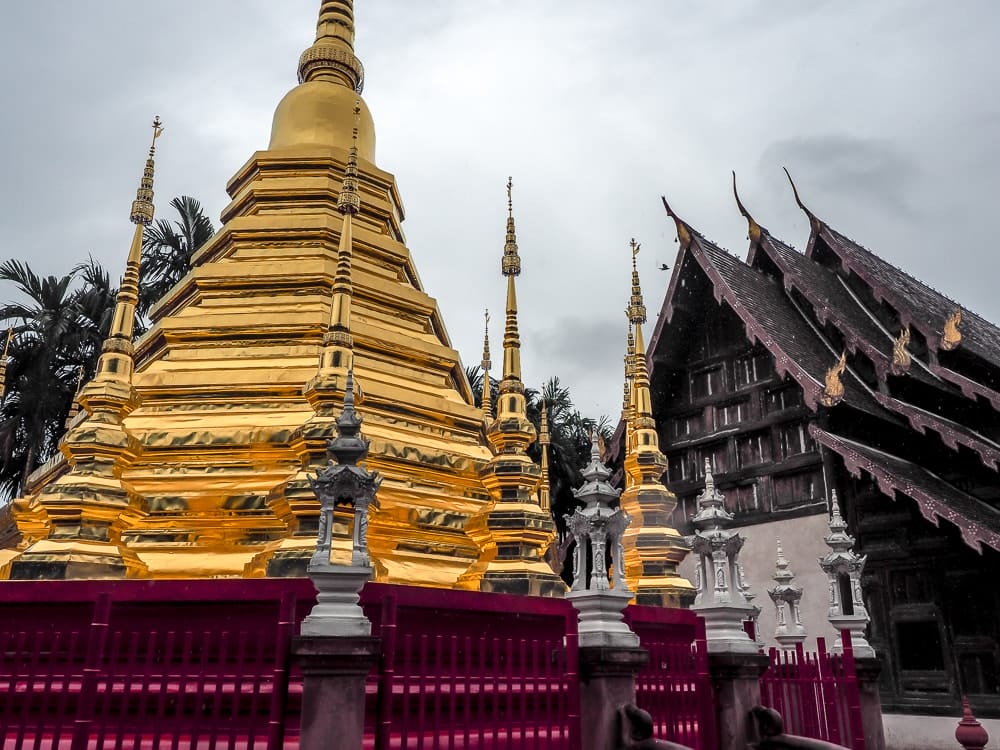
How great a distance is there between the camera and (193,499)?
278 inches

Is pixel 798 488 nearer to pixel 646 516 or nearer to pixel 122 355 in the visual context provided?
pixel 646 516

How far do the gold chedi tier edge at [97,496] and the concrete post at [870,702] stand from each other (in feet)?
20.5

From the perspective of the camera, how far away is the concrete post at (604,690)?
5.15 meters

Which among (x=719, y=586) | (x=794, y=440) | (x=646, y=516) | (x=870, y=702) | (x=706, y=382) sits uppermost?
(x=706, y=382)

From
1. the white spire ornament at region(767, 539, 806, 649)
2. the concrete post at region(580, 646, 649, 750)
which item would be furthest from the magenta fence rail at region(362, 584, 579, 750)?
the white spire ornament at region(767, 539, 806, 649)

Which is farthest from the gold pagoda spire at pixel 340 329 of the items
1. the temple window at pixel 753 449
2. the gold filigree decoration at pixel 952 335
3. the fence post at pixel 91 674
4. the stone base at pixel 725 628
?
the gold filigree decoration at pixel 952 335

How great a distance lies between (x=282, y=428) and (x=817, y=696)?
5.04 m

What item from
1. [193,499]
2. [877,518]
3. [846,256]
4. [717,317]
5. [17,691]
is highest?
[846,256]

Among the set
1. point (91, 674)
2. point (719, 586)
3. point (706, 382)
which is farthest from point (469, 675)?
point (706, 382)

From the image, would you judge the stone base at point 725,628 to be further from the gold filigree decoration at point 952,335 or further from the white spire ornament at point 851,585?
the gold filigree decoration at point 952,335

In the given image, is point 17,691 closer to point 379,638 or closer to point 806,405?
point 379,638

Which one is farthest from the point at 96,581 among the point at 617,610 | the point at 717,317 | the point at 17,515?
the point at 717,317

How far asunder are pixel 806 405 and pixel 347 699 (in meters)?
10.7

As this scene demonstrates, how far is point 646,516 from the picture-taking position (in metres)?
9.31
